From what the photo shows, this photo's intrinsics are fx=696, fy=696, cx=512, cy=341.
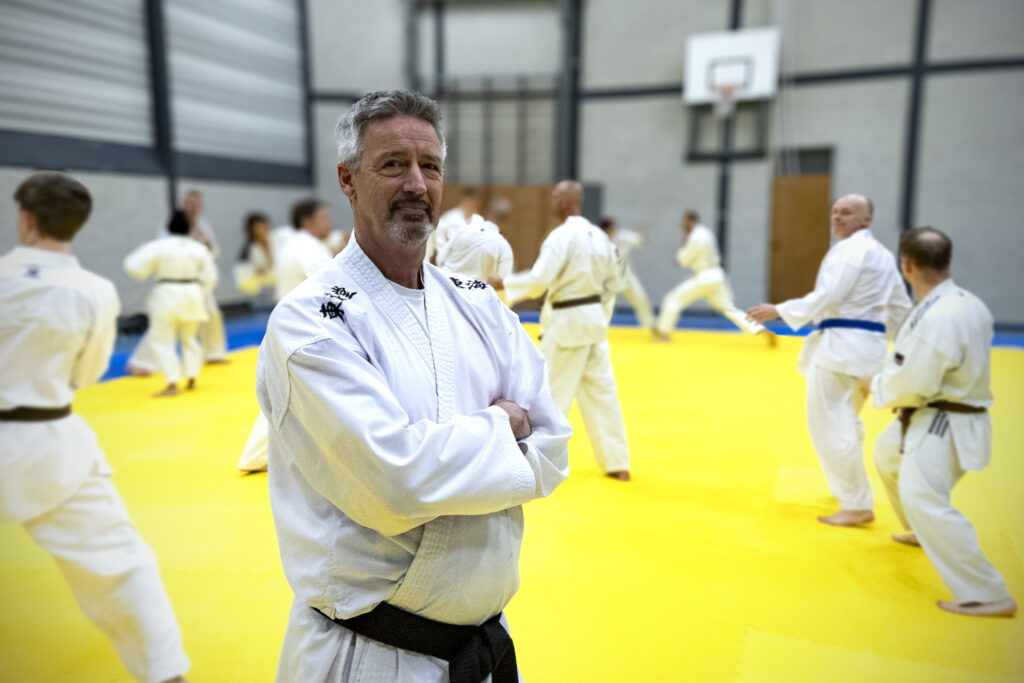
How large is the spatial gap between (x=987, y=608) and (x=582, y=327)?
7.92 feet

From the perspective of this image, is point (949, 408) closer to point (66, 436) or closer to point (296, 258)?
point (66, 436)

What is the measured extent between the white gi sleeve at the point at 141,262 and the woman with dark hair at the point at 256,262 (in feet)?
9.75

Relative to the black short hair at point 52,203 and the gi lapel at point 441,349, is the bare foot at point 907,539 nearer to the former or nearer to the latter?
the gi lapel at point 441,349

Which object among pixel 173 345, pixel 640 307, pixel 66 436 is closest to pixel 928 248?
pixel 173 345

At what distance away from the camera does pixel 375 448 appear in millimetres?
1289

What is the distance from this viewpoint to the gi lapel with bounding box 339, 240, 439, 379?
1543 millimetres

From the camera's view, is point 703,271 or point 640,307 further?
point 640,307

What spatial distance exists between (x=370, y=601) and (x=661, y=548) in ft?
7.51

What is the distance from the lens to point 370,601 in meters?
1.47

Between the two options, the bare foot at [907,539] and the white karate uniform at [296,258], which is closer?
the bare foot at [907,539]

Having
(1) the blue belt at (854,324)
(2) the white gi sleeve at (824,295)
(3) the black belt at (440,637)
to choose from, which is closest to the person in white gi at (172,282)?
(3) the black belt at (440,637)

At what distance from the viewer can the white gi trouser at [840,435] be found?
12.8 feet

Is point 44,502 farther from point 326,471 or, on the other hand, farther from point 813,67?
point 813,67

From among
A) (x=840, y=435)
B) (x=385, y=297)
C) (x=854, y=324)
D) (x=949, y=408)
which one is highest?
(x=385, y=297)
